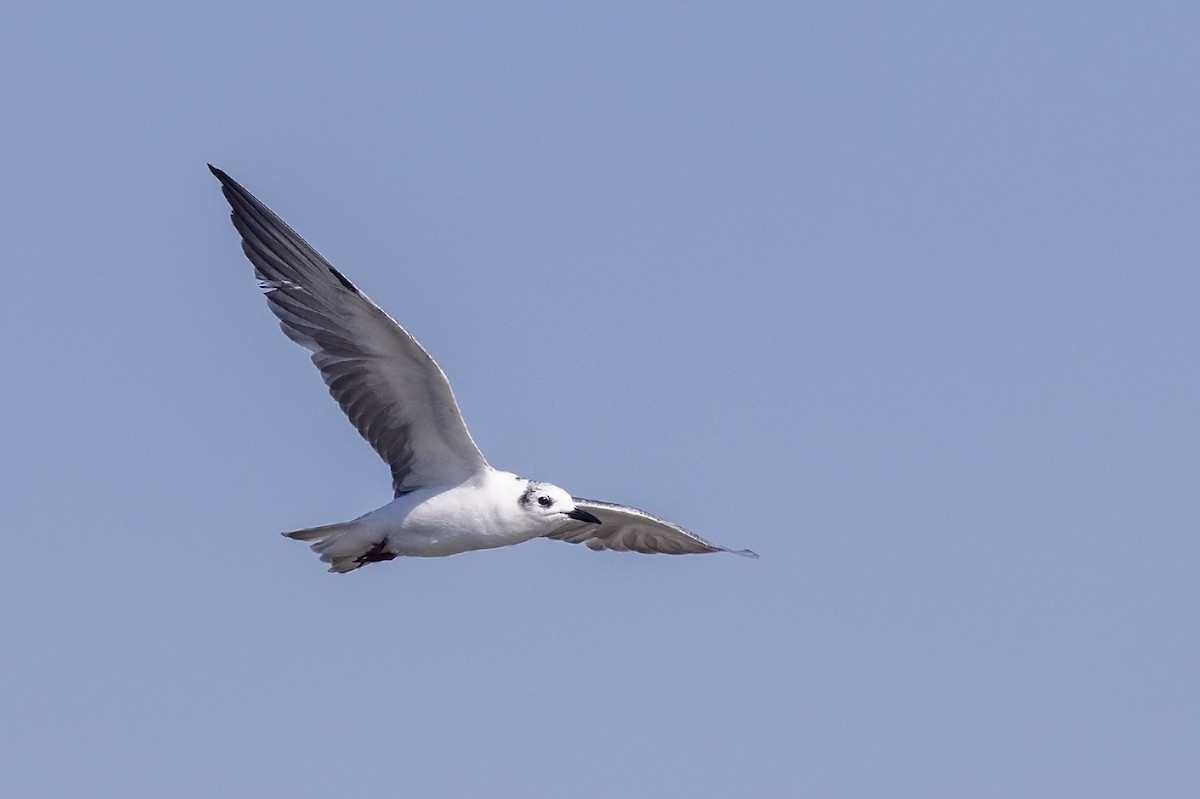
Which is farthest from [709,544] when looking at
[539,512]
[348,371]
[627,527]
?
[348,371]

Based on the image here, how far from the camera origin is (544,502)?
25.5 m

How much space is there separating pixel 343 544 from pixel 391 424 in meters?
1.67

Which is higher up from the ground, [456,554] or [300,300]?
[300,300]

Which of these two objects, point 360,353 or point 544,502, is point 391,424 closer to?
point 360,353

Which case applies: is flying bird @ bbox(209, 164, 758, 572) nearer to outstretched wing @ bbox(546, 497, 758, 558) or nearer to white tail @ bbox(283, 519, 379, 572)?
white tail @ bbox(283, 519, 379, 572)

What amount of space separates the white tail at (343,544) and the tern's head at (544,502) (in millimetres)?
1985

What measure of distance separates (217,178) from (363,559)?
521 centimetres

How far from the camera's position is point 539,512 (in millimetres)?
25469

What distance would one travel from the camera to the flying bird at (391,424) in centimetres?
2467

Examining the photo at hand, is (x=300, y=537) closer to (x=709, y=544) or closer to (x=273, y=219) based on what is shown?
(x=273, y=219)

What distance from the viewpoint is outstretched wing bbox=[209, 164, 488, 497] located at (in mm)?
24562

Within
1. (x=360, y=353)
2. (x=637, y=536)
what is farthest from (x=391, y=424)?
(x=637, y=536)

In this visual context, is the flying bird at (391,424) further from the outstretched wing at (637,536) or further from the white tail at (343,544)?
the outstretched wing at (637,536)

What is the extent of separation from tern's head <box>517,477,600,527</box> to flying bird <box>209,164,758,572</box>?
1cm
